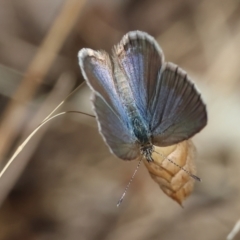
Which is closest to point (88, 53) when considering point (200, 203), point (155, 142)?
point (155, 142)

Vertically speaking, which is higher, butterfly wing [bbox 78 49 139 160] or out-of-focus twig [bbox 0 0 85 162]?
out-of-focus twig [bbox 0 0 85 162]

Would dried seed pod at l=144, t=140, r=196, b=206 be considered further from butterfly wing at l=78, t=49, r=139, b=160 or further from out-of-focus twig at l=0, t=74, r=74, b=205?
out-of-focus twig at l=0, t=74, r=74, b=205

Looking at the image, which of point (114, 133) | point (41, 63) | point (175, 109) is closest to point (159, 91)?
point (175, 109)

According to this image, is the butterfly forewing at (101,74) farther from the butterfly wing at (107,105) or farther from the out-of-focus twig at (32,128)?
the out-of-focus twig at (32,128)

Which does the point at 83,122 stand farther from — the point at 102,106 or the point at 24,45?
the point at 102,106

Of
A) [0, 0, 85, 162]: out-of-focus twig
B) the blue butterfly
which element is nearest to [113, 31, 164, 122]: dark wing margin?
the blue butterfly

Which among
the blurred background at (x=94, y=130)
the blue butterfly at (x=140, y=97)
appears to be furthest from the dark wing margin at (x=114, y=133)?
the blurred background at (x=94, y=130)

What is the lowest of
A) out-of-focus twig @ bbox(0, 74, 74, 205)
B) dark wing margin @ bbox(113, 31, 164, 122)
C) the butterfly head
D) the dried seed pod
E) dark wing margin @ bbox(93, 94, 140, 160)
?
the dried seed pod
